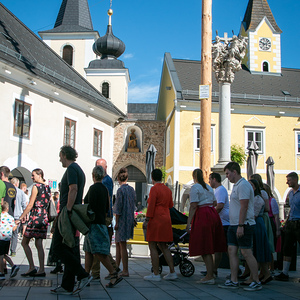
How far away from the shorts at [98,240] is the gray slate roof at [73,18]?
127 feet

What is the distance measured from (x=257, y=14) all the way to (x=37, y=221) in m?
33.0

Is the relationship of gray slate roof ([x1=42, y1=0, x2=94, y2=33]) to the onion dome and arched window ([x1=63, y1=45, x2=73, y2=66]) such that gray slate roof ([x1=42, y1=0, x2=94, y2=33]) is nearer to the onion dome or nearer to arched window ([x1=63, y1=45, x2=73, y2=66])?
arched window ([x1=63, y1=45, x2=73, y2=66])

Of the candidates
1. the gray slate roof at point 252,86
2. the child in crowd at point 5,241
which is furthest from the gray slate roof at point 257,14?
the child in crowd at point 5,241

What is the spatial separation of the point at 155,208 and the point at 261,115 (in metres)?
21.9

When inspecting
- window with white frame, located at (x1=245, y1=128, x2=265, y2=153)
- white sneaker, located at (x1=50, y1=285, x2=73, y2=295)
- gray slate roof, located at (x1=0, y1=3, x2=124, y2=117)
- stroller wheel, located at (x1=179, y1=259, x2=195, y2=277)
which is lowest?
stroller wheel, located at (x1=179, y1=259, x2=195, y2=277)

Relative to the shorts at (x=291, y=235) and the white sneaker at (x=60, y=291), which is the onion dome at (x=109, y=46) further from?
the white sneaker at (x=60, y=291)

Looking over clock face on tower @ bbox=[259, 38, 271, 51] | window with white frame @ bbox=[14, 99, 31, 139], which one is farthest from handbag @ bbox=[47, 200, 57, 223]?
clock face on tower @ bbox=[259, 38, 271, 51]

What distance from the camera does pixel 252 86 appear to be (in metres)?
29.8

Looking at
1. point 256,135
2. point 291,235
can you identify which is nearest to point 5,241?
point 291,235

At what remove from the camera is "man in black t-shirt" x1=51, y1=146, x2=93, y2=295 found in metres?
5.32

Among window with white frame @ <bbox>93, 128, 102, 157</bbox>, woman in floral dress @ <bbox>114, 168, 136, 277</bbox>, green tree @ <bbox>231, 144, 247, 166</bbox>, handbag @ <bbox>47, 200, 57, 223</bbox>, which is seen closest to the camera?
handbag @ <bbox>47, 200, 57, 223</bbox>

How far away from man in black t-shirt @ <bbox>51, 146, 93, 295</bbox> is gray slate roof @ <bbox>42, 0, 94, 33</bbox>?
38.6 meters

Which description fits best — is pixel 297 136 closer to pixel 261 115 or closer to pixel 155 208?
pixel 261 115

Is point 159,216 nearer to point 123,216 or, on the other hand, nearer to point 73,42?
point 123,216
